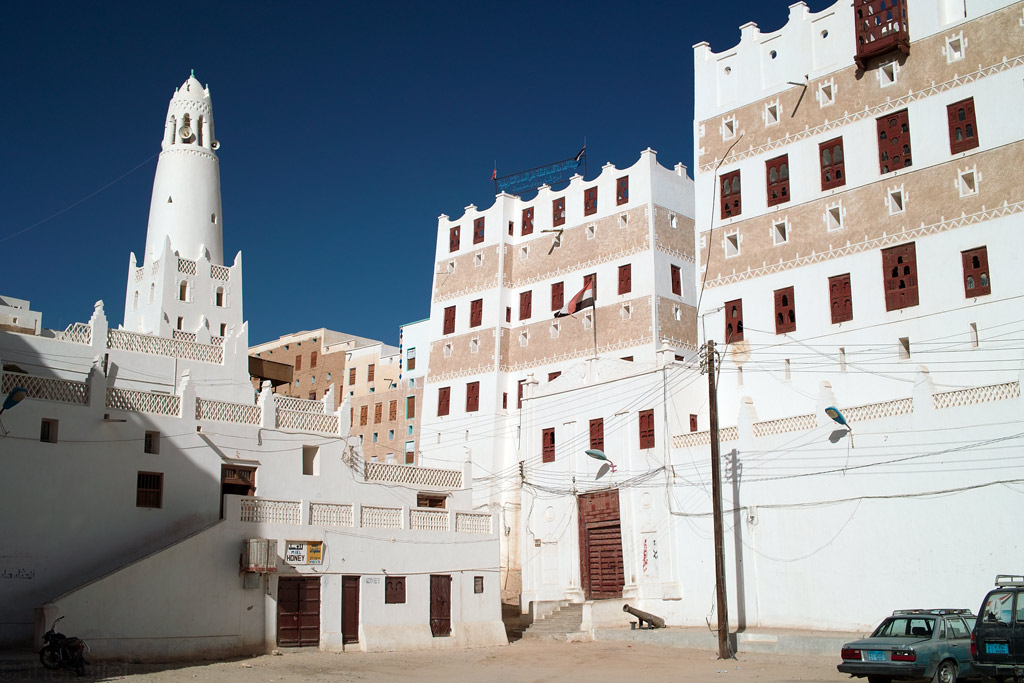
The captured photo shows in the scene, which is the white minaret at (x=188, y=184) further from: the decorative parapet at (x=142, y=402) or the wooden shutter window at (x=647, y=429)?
the wooden shutter window at (x=647, y=429)

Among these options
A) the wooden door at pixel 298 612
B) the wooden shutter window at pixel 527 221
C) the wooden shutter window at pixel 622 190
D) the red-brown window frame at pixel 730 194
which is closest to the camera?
the wooden door at pixel 298 612

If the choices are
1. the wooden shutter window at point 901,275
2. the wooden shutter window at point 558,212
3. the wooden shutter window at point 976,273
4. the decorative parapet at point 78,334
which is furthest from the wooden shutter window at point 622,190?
the decorative parapet at point 78,334

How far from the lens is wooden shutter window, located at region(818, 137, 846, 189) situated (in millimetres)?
33312

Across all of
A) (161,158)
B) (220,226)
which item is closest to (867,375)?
(220,226)

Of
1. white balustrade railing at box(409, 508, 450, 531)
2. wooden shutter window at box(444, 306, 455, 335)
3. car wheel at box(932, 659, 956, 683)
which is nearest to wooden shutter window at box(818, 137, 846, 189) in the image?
white balustrade railing at box(409, 508, 450, 531)

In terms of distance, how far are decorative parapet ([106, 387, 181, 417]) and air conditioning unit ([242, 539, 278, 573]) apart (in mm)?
4339

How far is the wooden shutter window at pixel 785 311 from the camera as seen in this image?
110 ft

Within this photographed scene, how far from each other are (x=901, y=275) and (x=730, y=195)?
25.3 ft

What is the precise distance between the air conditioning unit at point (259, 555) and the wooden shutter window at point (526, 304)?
926 inches

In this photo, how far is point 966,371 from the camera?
28.9 m

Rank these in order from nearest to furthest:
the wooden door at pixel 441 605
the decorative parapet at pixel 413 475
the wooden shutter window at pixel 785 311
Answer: the wooden door at pixel 441 605, the decorative parapet at pixel 413 475, the wooden shutter window at pixel 785 311

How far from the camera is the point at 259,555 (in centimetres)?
2591

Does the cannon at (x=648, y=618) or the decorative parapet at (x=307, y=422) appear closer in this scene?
the decorative parapet at (x=307, y=422)

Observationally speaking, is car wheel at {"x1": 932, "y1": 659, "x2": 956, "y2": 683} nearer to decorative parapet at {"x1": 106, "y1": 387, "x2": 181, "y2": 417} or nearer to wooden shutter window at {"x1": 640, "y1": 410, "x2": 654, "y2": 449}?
wooden shutter window at {"x1": 640, "y1": 410, "x2": 654, "y2": 449}
